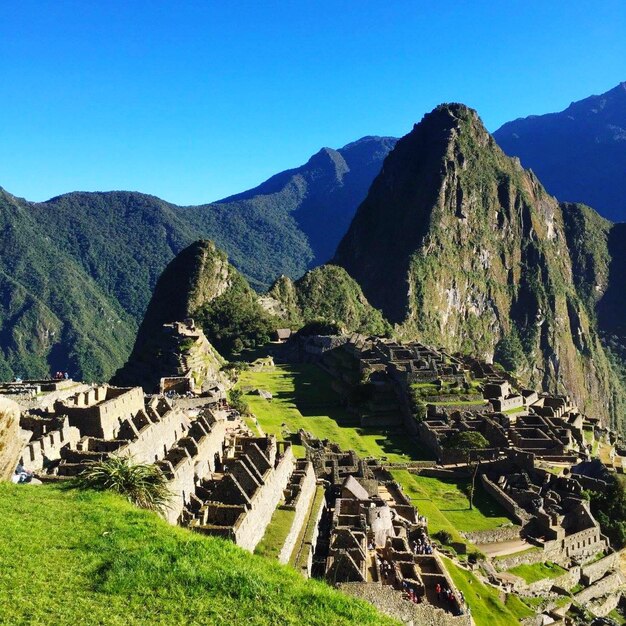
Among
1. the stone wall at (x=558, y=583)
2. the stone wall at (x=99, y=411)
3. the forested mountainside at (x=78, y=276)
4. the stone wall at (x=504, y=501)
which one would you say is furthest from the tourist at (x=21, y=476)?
the forested mountainside at (x=78, y=276)

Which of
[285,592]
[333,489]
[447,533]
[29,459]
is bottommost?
[447,533]

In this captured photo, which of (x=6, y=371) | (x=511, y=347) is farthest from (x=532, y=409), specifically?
(x=511, y=347)

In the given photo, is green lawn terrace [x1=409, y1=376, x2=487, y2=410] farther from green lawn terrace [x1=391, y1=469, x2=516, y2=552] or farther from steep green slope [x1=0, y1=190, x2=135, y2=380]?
steep green slope [x1=0, y1=190, x2=135, y2=380]

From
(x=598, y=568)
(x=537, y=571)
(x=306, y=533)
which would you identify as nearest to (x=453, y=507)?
(x=537, y=571)

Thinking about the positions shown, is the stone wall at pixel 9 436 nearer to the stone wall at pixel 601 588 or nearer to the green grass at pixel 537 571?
the green grass at pixel 537 571

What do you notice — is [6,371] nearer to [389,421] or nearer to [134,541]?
[389,421]

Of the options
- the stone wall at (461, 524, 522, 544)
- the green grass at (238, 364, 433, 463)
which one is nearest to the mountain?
the green grass at (238, 364, 433, 463)

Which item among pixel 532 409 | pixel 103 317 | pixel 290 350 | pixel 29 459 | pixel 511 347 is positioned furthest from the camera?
pixel 511 347
